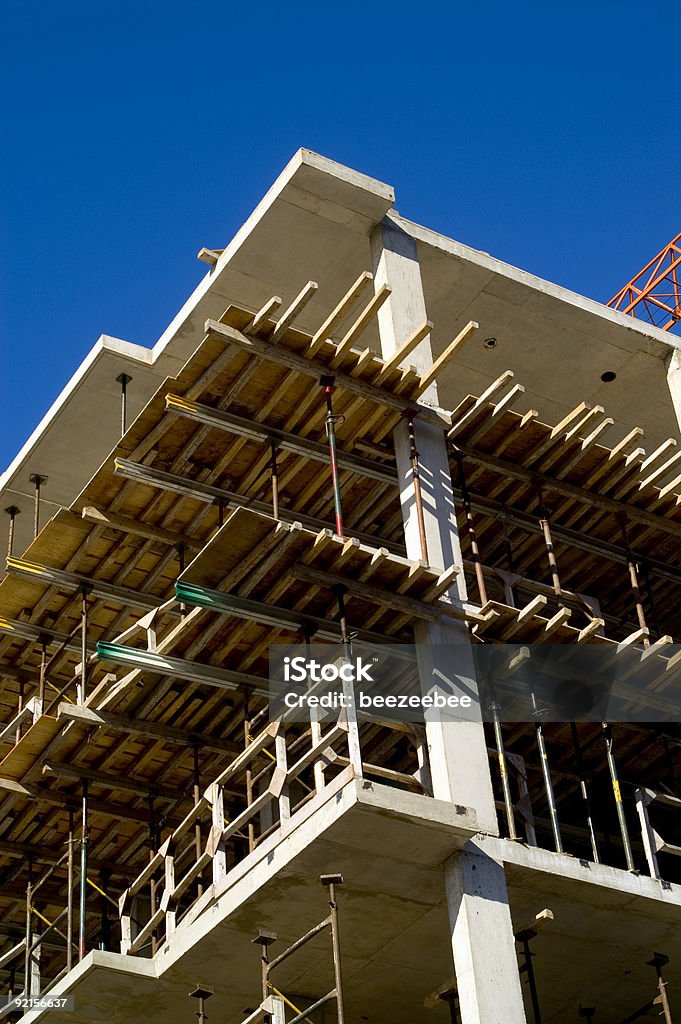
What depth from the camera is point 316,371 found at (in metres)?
19.0

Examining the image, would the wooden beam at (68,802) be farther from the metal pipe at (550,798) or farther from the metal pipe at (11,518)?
the metal pipe at (550,798)

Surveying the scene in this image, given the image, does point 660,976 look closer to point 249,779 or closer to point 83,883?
point 249,779

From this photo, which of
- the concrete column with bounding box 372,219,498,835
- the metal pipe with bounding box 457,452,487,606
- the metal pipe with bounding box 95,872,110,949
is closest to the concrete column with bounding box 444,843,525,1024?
the concrete column with bounding box 372,219,498,835

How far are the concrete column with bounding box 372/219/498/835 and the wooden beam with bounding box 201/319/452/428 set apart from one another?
0.66ft

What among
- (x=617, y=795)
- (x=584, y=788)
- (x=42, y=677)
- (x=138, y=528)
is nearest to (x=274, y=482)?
(x=138, y=528)

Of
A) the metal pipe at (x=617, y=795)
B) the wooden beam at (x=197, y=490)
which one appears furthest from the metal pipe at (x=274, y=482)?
the metal pipe at (x=617, y=795)

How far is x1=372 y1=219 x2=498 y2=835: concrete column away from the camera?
16.9 meters

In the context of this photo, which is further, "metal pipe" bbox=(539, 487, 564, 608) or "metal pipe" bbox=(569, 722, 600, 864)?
"metal pipe" bbox=(539, 487, 564, 608)

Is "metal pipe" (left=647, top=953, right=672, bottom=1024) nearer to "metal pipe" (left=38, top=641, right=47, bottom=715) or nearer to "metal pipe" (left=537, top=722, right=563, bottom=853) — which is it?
"metal pipe" (left=537, top=722, right=563, bottom=853)

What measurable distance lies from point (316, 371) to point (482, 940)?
7079 mm

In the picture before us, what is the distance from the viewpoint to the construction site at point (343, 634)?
1692cm

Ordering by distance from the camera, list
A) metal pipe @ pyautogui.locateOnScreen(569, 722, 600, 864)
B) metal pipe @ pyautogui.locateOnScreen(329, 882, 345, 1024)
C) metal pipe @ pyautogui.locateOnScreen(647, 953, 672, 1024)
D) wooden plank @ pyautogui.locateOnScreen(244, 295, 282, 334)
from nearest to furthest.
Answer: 1. metal pipe @ pyautogui.locateOnScreen(329, 882, 345, 1024)
2. metal pipe @ pyautogui.locateOnScreen(647, 953, 672, 1024)
3. metal pipe @ pyautogui.locateOnScreen(569, 722, 600, 864)
4. wooden plank @ pyautogui.locateOnScreen(244, 295, 282, 334)

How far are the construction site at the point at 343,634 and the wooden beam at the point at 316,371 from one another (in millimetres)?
39

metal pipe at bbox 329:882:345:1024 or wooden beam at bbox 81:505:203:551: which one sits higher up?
wooden beam at bbox 81:505:203:551
